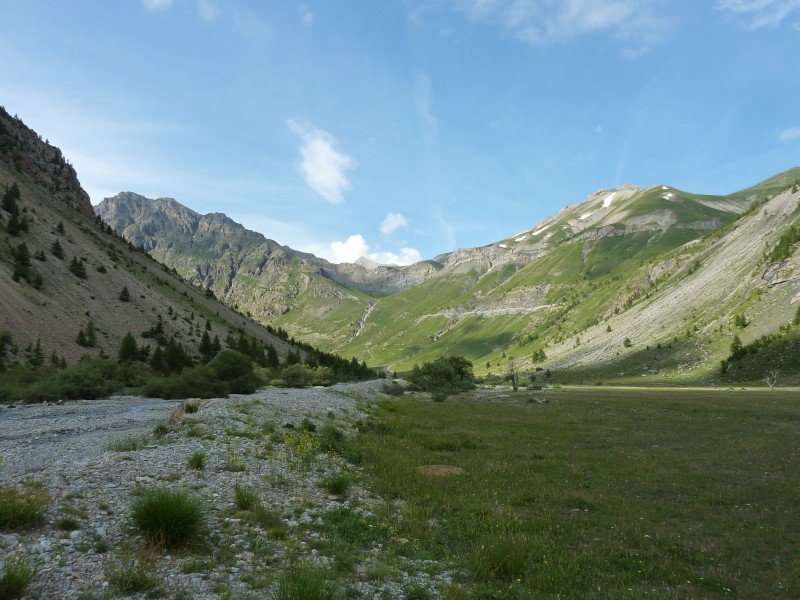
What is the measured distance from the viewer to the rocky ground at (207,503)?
27.7ft

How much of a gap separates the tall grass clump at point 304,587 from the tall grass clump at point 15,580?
13.6 ft

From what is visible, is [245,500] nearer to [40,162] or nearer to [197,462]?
[197,462]

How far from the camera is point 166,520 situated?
392 inches

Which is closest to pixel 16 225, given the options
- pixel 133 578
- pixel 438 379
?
pixel 438 379

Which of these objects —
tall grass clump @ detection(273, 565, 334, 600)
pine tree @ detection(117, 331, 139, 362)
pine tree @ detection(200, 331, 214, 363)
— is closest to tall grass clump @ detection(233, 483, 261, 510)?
tall grass clump @ detection(273, 565, 334, 600)

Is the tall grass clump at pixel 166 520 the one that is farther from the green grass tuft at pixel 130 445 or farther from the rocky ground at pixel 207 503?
the green grass tuft at pixel 130 445

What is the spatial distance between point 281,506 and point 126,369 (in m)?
58.4

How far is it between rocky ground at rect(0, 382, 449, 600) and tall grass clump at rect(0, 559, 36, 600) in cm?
21

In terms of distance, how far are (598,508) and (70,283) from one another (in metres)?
100

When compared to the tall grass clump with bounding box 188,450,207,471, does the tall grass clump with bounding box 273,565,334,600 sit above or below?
below

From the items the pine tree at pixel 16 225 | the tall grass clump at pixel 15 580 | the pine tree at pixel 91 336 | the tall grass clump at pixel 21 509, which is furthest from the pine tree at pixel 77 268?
the tall grass clump at pixel 15 580

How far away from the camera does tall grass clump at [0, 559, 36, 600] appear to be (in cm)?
707

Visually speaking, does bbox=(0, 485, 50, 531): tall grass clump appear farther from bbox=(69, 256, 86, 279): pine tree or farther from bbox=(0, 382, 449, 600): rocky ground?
bbox=(69, 256, 86, 279): pine tree

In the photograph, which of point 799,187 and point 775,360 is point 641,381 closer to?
point 775,360
